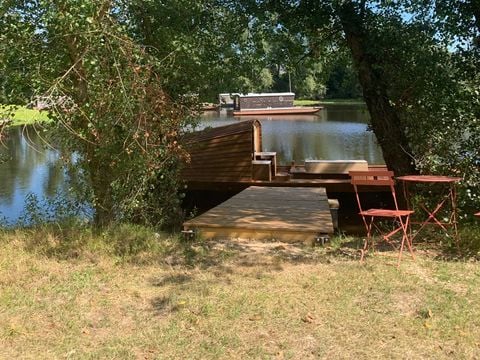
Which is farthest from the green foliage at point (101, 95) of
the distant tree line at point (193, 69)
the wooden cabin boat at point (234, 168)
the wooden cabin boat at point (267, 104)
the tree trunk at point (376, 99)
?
the wooden cabin boat at point (267, 104)

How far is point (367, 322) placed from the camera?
150 inches

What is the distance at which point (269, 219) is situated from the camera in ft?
23.7

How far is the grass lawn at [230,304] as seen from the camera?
347 centimetres

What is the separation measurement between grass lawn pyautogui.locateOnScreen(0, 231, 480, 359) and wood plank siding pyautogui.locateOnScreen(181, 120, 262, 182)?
6.28 metres

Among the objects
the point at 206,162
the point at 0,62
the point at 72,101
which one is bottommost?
the point at 206,162

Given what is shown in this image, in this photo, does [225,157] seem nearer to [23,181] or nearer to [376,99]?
[376,99]

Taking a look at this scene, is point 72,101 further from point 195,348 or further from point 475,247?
point 475,247

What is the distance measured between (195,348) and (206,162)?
29.1 feet

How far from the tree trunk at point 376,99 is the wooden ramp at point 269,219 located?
1.39m

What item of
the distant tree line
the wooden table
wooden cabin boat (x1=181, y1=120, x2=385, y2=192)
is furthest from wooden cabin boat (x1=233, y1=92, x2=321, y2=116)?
the wooden table

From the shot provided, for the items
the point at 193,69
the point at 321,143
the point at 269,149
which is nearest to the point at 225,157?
the point at 193,69

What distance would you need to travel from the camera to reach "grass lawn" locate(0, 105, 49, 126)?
5.86 meters

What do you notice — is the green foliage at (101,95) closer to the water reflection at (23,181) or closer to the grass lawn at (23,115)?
the grass lawn at (23,115)

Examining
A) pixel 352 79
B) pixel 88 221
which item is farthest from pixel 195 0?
pixel 352 79
